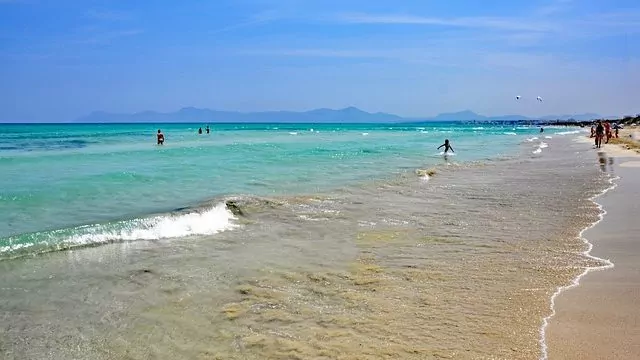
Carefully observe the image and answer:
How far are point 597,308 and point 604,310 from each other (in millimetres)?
75

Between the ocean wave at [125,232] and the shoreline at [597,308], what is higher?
the ocean wave at [125,232]

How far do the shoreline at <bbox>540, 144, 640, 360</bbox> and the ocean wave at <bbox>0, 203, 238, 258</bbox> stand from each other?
6.78 metres

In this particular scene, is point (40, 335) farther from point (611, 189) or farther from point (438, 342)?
point (611, 189)

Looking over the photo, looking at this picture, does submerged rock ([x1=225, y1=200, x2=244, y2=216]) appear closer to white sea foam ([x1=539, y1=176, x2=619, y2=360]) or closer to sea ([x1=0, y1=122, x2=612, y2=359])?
sea ([x1=0, y1=122, x2=612, y2=359])

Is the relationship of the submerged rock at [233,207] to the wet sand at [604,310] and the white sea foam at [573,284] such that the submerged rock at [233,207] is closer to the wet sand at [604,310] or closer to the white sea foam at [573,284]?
the white sea foam at [573,284]

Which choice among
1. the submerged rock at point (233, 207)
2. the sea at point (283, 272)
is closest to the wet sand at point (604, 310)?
the sea at point (283, 272)

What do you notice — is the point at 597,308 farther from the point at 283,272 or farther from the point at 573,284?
the point at 283,272

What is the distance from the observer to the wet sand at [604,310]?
4.68m

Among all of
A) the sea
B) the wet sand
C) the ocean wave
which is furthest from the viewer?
the ocean wave

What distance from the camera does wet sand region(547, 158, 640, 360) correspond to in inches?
184

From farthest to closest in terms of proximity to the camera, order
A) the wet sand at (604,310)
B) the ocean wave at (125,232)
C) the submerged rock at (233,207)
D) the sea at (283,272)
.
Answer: the submerged rock at (233,207), the ocean wave at (125,232), the sea at (283,272), the wet sand at (604,310)

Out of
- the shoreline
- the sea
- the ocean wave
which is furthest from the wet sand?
the ocean wave

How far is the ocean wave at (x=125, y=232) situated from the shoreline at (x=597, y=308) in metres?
6.78

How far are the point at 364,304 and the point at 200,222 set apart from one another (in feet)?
19.5
